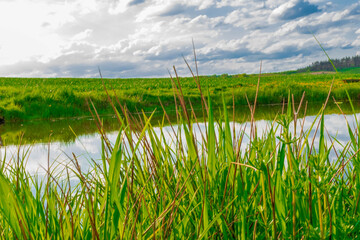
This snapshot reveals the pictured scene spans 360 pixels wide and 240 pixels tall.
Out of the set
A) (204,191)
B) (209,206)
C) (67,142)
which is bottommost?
(67,142)

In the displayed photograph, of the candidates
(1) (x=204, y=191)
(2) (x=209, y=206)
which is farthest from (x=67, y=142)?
(1) (x=204, y=191)

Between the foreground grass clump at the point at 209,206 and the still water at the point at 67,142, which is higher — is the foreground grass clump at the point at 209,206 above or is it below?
above

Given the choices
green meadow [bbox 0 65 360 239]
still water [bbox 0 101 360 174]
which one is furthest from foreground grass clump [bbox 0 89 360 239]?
still water [bbox 0 101 360 174]

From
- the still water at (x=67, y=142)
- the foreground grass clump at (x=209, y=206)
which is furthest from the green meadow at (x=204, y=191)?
the still water at (x=67, y=142)

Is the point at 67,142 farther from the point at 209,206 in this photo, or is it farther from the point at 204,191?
the point at 204,191

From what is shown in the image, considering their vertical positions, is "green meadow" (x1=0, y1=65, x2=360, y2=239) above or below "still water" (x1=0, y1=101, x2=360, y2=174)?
above

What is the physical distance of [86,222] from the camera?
2.97ft

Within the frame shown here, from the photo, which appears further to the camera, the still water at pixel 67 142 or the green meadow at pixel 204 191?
the still water at pixel 67 142

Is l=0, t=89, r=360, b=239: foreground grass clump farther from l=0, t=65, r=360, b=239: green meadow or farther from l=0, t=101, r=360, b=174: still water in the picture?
l=0, t=101, r=360, b=174: still water

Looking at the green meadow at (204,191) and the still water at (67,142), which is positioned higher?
the green meadow at (204,191)

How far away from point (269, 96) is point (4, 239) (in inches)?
438

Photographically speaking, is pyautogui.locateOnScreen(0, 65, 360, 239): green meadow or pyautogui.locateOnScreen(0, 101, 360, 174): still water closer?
pyautogui.locateOnScreen(0, 65, 360, 239): green meadow

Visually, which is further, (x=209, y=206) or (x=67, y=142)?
(x=67, y=142)

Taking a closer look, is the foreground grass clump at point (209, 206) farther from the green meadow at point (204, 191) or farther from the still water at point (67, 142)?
the still water at point (67, 142)
